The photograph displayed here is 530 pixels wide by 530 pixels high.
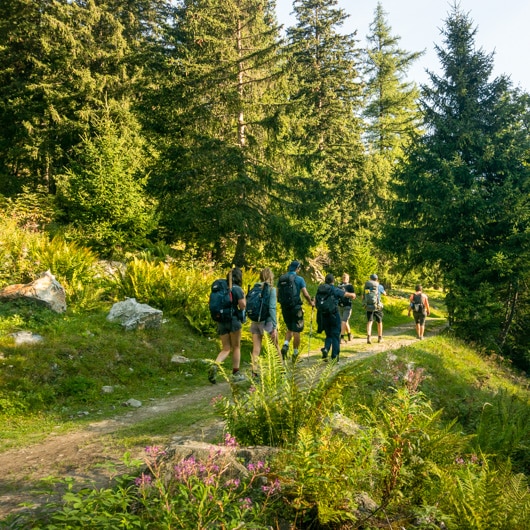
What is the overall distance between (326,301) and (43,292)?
6.43 metres

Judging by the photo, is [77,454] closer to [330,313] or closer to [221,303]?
[221,303]

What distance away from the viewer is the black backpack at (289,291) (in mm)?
9188

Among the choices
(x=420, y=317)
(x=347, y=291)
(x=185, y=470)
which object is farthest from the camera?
(x=420, y=317)

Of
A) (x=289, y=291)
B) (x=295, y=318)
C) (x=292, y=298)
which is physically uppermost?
(x=289, y=291)

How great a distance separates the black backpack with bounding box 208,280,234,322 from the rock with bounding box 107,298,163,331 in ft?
8.58

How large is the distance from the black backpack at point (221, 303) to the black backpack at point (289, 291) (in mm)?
1519

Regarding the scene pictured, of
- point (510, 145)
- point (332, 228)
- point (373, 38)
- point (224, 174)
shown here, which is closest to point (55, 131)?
point (224, 174)

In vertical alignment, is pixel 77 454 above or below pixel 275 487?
below

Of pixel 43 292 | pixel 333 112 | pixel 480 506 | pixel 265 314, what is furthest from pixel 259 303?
pixel 333 112

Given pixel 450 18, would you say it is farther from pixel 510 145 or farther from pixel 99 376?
pixel 99 376

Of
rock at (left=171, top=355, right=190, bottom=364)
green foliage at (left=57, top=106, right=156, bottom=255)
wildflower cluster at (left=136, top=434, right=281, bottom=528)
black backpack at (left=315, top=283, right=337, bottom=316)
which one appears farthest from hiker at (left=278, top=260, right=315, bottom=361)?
green foliage at (left=57, top=106, right=156, bottom=255)

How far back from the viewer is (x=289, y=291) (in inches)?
363

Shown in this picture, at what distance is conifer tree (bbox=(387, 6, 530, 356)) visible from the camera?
15.1 m

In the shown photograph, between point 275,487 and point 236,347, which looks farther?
point 236,347
